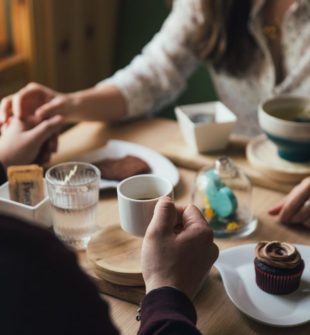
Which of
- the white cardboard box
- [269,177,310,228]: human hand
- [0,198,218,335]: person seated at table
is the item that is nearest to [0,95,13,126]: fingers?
the white cardboard box

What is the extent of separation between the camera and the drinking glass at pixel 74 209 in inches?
40.6

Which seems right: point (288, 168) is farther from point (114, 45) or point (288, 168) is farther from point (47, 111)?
point (114, 45)

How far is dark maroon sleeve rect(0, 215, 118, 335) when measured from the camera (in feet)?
1.83

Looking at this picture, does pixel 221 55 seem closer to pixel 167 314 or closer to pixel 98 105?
pixel 98 105

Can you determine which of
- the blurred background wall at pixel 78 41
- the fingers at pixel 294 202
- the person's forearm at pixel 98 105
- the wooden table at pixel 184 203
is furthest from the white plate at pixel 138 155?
the blurred background wall at pixel 78 41

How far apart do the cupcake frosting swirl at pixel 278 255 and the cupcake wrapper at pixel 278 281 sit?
0.01m

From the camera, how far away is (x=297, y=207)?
1110 millimetres

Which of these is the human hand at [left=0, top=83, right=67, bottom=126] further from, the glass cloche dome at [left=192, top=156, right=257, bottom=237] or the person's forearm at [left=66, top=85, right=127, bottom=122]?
the glass cloche dome at [left=192, top=156, right=257, bottom=237]

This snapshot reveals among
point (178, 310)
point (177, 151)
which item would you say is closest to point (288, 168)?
point (177, 151)

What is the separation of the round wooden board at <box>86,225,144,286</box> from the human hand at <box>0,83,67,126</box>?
436 mm

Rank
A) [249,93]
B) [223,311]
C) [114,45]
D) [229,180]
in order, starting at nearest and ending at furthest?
[223,311]
[229,180]
[249,93]
[114,45]

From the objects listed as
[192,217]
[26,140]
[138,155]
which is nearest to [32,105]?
[26,140]

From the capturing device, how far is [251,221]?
112 cm

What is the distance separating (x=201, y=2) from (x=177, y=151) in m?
0.44
